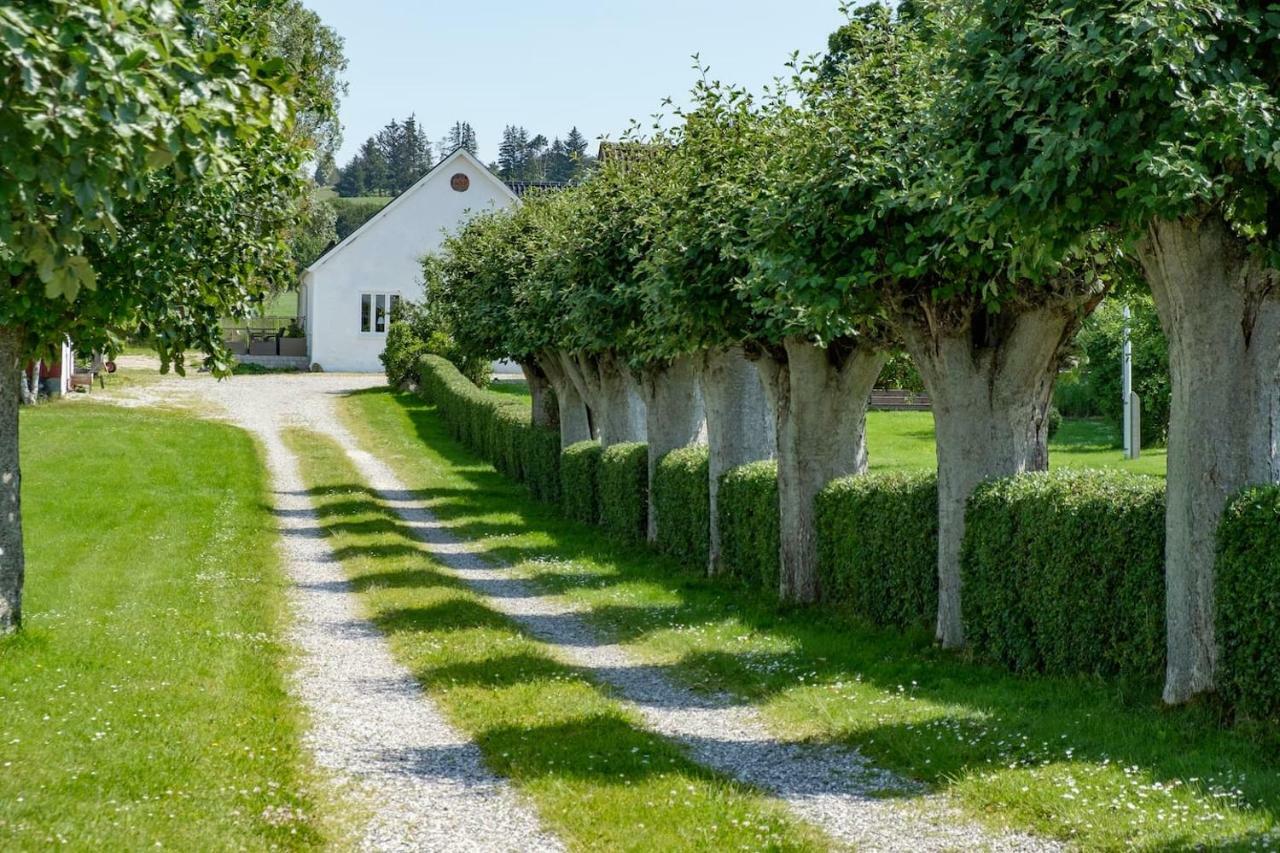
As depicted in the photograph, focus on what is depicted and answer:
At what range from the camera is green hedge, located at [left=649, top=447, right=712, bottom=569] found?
20.6 m

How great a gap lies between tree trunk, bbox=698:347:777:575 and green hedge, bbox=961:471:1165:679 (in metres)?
6.69

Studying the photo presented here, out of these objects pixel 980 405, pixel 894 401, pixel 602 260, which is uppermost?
pixel 602 260

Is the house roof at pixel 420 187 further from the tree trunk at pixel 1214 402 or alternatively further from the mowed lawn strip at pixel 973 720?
the tree trunk at pixel 1214 402

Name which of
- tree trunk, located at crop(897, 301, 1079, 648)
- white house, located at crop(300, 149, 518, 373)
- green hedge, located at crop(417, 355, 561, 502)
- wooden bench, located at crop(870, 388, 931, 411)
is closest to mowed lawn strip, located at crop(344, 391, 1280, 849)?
tree trunk, located at crop(897, 301, 1079, 648)

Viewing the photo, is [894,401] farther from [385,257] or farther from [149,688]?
[149,688]

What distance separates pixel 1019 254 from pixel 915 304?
366cm

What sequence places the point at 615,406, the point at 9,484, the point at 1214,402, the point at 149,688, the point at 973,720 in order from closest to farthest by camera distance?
the point at 1214,402, the point at 973,720, the point at 149,688, the point at 9,484, the point at 615,406

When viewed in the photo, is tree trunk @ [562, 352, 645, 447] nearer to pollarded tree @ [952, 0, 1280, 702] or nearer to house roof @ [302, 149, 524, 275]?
pollarded tree @ [952, 0, 1280, 702]

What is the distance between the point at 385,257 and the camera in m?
63.7

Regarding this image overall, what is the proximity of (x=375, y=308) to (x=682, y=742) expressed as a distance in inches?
2181

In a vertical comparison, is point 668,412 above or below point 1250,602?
above

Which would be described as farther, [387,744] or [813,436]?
[813,436]

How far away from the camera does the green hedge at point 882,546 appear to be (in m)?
14.3

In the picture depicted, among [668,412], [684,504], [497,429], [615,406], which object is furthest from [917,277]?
[497,429]
